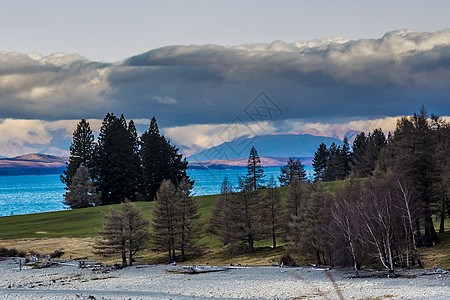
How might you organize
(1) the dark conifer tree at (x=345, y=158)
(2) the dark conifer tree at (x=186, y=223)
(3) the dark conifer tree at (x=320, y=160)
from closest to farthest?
(2) the dark conifer tree at (x=186, y=223) < (1) the dark conifer tree at (x=345, y=158) < (3) the dark conifer tree at (x=320, y=160)

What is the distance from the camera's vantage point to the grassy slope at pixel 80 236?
2341 inches

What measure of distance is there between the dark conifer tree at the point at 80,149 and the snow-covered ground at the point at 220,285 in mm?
63205

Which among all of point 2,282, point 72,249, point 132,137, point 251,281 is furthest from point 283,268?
point 132,137

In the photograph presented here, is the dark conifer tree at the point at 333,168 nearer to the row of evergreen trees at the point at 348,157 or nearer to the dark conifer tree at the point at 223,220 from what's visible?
the row of evergreen trees at the point at 348,157

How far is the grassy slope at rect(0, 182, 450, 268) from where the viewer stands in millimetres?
59450

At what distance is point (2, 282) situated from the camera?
5278 cm

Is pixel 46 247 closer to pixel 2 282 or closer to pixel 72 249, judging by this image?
pixel 72 249

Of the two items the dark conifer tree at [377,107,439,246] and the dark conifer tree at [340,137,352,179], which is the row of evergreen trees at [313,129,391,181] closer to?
the dark conifer tree at [340,137,352,179]

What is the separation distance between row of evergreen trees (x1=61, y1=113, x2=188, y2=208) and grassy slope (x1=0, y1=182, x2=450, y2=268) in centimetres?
1087

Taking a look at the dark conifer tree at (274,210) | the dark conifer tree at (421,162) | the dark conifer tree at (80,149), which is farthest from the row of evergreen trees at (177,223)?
the dark conifer tree at (80,149)

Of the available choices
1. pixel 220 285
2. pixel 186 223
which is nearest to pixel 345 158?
pixel 186 223

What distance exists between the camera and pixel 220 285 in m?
44.3

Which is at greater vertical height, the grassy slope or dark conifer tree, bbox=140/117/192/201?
dark conifer tree, bbox=140/117/192/201

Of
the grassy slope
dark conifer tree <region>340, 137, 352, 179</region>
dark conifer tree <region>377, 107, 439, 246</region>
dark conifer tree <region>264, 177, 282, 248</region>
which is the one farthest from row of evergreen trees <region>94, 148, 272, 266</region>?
dark conifer tree <region>340, 137, 352, 179</region>
